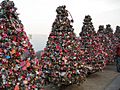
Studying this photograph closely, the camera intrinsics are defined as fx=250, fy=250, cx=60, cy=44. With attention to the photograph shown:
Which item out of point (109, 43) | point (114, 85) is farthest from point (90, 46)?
point (109, 43)

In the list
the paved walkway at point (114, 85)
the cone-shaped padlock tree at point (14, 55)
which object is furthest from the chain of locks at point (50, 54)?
the paved walkway at point (114, 85)

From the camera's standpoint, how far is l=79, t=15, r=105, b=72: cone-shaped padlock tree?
1717cm

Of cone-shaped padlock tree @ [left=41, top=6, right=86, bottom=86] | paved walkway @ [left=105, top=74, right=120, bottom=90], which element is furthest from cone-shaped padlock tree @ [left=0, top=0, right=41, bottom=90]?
paved walkway @ [left=105, top=74, right=120, bottom=90]

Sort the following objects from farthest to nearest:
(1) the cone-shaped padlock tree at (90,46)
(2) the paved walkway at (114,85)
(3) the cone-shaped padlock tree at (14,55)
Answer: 1. (1) the cone-shaped padlock tree at (90,46)
2. (2) the paved walkway at (114,85)
3. (3) the cone-shaped padlock tree at (14,55)

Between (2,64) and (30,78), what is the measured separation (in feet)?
3.40

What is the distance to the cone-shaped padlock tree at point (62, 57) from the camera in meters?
12.7

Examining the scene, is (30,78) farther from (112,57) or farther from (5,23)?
(112,57)

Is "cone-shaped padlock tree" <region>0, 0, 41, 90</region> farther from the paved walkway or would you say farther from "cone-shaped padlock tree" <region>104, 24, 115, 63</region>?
"cone-shaped padlock tree" <region>104, 24, 115, 63</region>

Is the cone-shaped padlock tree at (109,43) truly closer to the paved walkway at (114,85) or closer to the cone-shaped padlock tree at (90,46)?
the cone-shaped padlock tree at (90,46)

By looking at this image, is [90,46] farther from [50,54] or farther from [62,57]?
[50,54]

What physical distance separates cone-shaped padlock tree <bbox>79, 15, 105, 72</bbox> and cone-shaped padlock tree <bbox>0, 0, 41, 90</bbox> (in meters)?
8.95

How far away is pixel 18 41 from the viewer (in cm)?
829

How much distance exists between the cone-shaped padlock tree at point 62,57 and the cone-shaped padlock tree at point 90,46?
12.6 ft

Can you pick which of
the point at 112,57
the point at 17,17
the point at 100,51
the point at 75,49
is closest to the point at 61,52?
the point at 75,49
